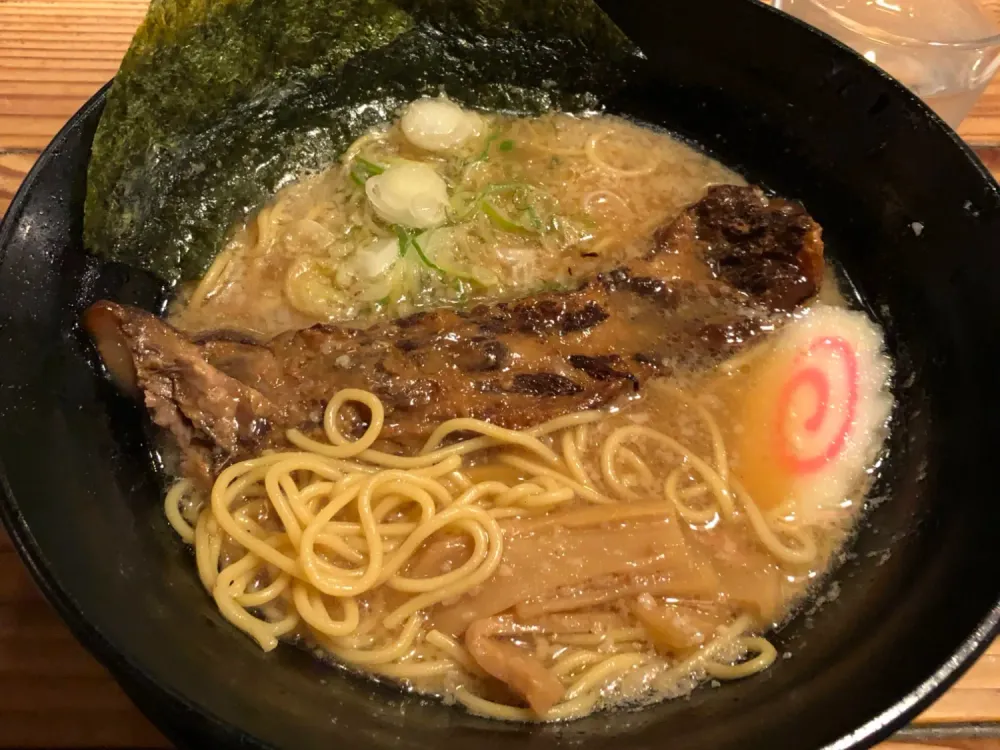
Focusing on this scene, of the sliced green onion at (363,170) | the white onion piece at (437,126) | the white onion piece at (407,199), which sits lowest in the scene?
the sliced green onion at (363,170)

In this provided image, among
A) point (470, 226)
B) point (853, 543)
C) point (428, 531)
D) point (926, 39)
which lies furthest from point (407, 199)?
point (926, 39)

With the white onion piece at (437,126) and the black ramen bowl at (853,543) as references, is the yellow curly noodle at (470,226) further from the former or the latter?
the black ramen bowl at (853,543)

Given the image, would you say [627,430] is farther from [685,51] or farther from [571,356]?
[685,51]

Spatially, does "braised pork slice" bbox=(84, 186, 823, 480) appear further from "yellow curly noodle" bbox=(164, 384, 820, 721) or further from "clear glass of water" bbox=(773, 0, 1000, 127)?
"clear glass of water" bbox=(773, 0, 1000, 127)

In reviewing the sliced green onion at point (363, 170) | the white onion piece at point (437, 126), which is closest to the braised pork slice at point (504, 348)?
the sliced green onion at point (363, 170)

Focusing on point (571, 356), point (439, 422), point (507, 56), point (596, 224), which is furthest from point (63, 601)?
point (507, 56)

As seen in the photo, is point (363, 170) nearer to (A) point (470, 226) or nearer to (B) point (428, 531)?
(A) point (470, 226)

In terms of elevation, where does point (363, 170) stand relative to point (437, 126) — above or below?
below
